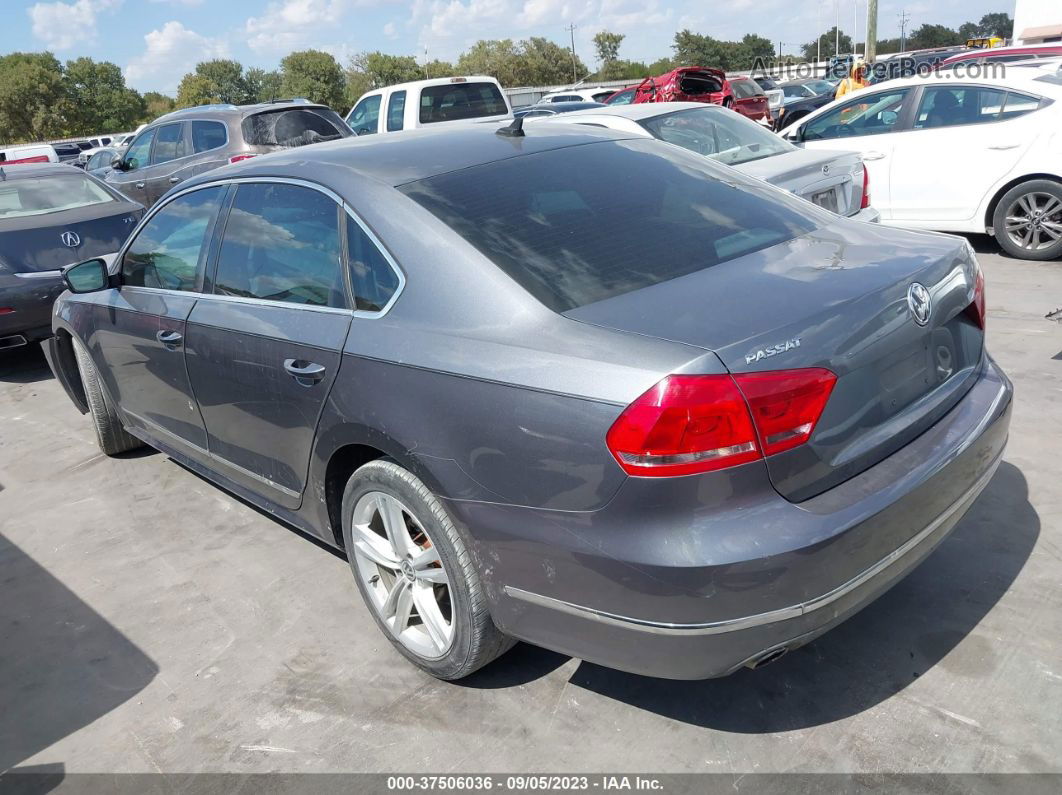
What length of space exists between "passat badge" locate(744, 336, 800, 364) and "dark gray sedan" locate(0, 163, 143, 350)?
647cm

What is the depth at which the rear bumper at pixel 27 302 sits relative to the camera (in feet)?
22.7

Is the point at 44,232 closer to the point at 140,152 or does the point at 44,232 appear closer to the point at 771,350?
the point at 140,152

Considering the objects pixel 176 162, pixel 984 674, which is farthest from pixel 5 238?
pixel 984 674

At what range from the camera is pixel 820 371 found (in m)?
2.25

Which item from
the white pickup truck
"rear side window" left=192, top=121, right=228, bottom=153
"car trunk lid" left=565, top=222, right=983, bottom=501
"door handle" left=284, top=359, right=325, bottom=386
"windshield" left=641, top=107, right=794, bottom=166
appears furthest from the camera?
the white pickup truck

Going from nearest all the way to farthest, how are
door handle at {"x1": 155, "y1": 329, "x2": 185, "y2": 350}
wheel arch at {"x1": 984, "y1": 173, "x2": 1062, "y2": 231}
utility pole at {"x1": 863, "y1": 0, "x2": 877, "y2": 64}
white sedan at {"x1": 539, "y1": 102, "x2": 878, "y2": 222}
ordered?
1. door handle at {"x1": 155, "y1": 329, "x2": 185, "y2": 350}
2. white sedan at {"x1": 539, "y1": 102, "x2": 878, "y2": 222}
3. wheel arch at {"x1": 984, "y1": 173, "x2": 1062, "y2": 231}
4. utility pole at {"x1": 863, "y1": 0, "x2": 877, "y2": 64}

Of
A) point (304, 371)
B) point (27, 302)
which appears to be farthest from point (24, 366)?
point (304, 371)

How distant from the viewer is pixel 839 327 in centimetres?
233

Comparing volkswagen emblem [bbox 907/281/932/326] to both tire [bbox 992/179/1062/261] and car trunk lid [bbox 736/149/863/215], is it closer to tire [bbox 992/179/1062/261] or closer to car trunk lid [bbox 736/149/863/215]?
car trunk lid [bbox 736/149/863/215]

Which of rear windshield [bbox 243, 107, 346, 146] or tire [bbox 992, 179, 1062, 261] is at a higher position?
rear windshield [bbox 243, 107, 346, 146]

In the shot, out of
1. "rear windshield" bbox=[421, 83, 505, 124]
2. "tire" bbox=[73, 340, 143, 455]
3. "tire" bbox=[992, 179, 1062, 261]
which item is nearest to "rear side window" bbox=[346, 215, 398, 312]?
"tire" bbox=[73, 340, 143, 455]

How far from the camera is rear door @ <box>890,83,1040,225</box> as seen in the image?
7.54 m

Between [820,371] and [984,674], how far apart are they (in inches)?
47.8

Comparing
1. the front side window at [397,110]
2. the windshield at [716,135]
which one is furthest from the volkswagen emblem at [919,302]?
the front side window at [397,110]
